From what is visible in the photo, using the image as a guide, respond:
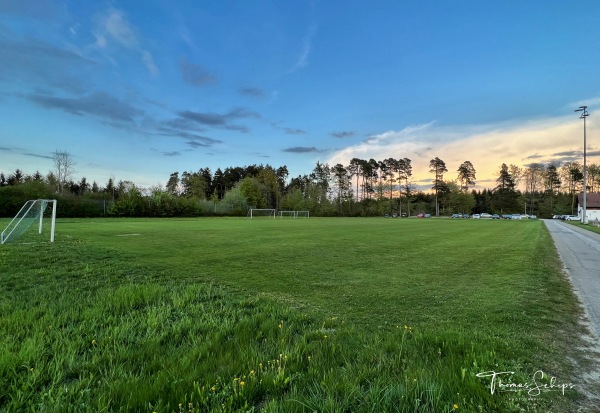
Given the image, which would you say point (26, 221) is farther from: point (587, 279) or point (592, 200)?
point (592, 200)

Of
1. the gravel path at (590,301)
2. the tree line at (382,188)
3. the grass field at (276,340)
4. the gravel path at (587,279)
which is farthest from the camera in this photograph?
the tree line at (382,188)

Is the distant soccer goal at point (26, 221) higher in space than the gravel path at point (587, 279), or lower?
higher

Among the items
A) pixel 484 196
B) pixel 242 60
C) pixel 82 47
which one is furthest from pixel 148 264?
pixel 484 196

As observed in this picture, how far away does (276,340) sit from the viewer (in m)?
3.62

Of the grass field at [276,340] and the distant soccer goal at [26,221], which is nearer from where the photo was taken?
the grass field at [276,340]

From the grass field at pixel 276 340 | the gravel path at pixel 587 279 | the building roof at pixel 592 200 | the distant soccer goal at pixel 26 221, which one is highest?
the building roof at pixel 592 200

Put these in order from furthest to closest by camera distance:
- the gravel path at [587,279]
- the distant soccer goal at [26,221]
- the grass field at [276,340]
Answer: the distant soccer goal at [26,221]
the gravel path at [587,279]
the grass field at [276,340]

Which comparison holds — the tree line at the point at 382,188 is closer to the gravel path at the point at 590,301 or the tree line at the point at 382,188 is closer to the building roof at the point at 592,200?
the building roof at the point at 592,200

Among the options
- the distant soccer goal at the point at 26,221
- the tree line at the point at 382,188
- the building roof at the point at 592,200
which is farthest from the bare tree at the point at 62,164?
the building roof at the point at 592,200

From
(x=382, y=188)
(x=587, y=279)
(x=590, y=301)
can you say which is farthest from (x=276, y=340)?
(x=382, y=188)

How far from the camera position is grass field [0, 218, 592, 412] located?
2373 millimetres

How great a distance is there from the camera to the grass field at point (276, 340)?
2373 millimetres

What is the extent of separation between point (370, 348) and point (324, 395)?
111 centimetres

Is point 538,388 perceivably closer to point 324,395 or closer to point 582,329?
point 324,395
